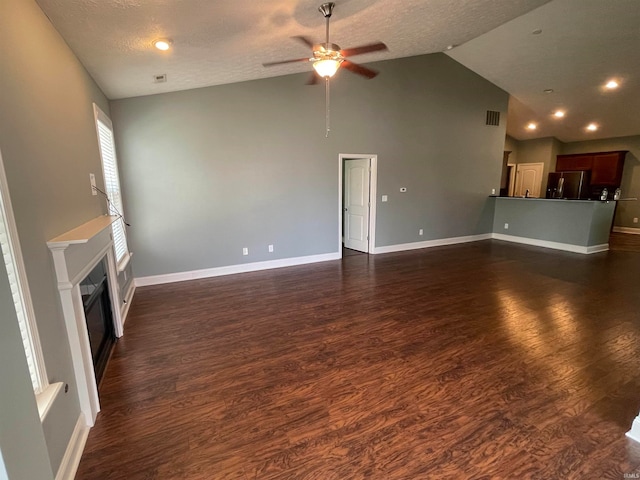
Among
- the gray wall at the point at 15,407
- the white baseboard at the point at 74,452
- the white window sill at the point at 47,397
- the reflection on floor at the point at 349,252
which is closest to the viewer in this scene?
the gray wall at the point at 15,407

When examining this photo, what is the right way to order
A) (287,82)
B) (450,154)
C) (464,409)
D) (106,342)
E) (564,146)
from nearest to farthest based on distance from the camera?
(464,409) → (106,342) → (287,82) → (450,154) → (564,146)

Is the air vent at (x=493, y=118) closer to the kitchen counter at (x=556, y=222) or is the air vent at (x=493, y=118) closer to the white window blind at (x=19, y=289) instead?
the kitchen counter at (x=556, y=222)

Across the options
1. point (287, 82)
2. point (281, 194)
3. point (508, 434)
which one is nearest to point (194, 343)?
point (508, 434)

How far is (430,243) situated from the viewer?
6.87 m

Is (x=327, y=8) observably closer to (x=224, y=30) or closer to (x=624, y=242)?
(x=224, y=30)

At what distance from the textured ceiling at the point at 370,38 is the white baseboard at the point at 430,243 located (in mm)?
3338

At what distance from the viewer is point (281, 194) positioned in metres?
5.18

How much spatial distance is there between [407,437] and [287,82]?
4888 millimetres

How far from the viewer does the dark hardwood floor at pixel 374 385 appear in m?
1.70

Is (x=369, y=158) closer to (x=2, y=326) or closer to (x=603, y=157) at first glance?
(x=2, y=326)

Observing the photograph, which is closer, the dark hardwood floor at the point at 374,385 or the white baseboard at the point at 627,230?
the dark hardwood floor at the point at 374,385

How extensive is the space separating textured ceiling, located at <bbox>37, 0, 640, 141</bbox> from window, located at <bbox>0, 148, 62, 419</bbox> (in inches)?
59.8

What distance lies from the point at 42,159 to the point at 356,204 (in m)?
5.23

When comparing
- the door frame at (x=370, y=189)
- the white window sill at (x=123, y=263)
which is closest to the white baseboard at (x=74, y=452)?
the white window sill at (x=123, y=263)
